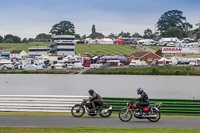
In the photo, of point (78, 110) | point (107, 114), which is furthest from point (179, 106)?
point (78, 110)

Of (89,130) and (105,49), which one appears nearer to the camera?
(89,130)

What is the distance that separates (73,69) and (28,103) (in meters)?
81.9

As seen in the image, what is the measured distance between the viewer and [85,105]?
2234 centimetres

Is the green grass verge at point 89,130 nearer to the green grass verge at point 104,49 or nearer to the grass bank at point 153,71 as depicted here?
the grass bank at point 153,71

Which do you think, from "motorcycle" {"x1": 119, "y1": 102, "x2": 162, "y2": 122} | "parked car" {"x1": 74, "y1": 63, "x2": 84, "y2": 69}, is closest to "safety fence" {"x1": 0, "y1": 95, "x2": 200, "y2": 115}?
"motorcycle" {"x1": 119, "y1": 102, "x2": 162, "y2": 122}

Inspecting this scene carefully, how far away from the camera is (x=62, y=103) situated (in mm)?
24047

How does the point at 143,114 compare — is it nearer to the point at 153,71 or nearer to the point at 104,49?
the point at 153,71

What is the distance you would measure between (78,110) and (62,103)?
204 centimetres

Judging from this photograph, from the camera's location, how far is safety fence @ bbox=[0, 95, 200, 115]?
23.8 metres

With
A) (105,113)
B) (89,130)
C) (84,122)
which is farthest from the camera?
(105,113)

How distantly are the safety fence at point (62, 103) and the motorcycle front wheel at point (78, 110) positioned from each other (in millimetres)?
1507

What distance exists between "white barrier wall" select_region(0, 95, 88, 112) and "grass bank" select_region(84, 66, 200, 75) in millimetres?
73105

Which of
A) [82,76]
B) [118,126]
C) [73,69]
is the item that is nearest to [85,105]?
[118,126]

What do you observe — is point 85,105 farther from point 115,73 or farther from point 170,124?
point 115,73
